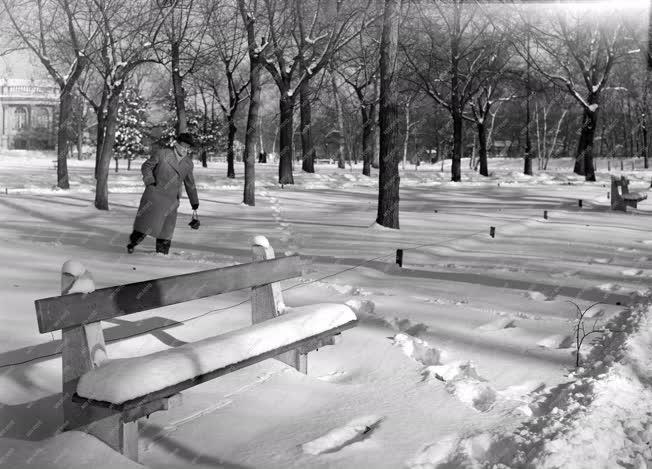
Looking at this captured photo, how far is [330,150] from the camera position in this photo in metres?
103

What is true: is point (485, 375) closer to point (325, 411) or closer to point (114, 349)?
point (325, 411)

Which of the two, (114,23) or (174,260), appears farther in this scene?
(114,23)

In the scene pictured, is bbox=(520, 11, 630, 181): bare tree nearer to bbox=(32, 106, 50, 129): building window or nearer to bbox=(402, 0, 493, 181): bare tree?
bbox=(402, 0, 493, 181): bare tree

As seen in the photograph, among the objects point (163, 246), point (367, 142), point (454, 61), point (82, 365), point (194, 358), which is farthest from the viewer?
point (367, 142)

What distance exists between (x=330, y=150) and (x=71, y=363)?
10129cm

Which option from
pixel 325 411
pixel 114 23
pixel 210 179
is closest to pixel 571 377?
pixel 325 411

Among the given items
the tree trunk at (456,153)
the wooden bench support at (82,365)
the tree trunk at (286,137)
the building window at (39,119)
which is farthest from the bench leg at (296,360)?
the building window at (39,119)

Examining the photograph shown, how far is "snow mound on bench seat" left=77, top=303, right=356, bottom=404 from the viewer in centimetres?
283

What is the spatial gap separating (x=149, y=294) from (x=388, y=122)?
9.01 m

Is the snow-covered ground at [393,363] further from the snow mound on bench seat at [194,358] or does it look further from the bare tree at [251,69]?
the bare tree at [251,69]

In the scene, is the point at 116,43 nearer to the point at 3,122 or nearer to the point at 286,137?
the point at 286,137

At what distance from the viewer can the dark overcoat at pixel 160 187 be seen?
837 centimetres

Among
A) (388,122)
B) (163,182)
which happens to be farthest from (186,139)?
(388,122)

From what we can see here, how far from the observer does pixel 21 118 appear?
297 feet
